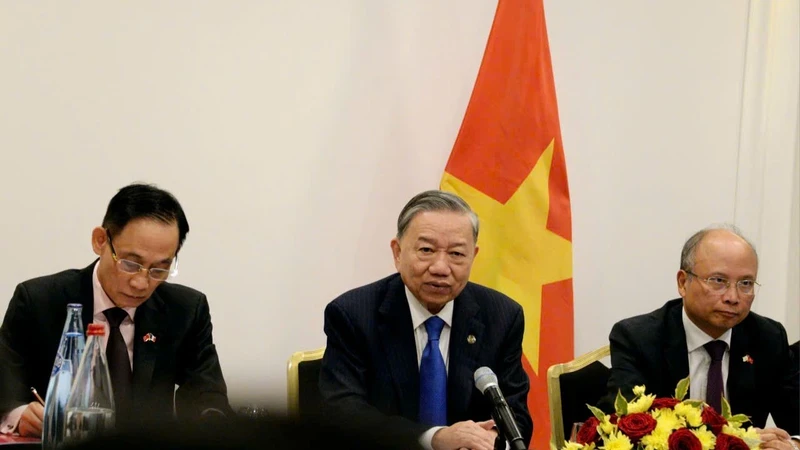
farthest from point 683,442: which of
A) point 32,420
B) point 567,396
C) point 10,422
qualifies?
point 10,422

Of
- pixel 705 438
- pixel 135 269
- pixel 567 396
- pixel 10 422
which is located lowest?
pixel 567 396

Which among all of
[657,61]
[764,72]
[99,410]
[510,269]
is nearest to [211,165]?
[510,269]

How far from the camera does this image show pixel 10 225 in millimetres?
3666

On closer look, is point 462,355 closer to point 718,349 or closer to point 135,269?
point 718,349

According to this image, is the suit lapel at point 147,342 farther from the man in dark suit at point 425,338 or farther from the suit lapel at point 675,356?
the suit lapel at point 675,356

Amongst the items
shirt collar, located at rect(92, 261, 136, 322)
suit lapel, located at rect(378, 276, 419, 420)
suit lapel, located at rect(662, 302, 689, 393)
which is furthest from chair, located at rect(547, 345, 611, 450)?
shirt collar, located at rect(92, 261, 136, 322)

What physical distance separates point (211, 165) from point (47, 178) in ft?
2.05

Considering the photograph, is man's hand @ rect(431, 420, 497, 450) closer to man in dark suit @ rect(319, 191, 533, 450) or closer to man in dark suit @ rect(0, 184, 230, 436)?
man in dark suit @ rect(319, 191, 533, 450)

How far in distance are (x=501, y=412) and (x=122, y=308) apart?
1.43m

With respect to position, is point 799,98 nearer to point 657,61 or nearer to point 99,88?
point 657,61

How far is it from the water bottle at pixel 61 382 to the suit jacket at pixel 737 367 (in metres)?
1.69

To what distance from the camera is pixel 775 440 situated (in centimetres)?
269

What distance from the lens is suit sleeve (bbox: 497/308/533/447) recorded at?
3.03 metres

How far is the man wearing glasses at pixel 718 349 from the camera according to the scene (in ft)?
10.5
